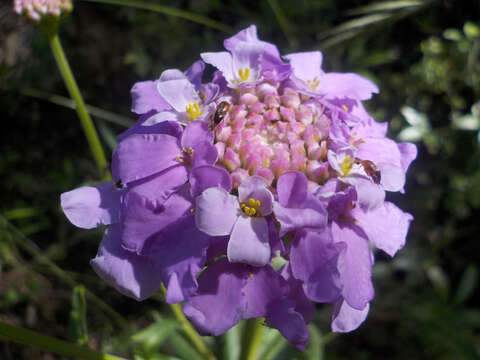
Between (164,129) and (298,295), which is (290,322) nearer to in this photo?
(298,295)

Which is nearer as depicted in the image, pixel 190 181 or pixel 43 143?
pixel 190 181

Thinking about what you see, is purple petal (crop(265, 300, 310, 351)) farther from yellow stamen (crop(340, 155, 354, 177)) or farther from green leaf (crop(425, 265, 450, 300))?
green leaf (crop(425, 265, 450, 300))

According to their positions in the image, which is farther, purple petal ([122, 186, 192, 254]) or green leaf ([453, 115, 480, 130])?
green leaf ([453, 115, 480, 130])

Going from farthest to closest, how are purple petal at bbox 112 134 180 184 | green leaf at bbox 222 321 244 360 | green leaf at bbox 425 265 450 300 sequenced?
green leaf at bbox 425 265 450 300, green leaf at bbox 222 321 244 360, purple petal at bbox 112 134 180 184

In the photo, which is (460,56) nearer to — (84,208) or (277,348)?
(277,348)

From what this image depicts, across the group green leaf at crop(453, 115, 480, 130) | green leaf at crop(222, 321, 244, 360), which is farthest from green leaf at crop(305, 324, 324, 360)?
green leaf at crop(453, 115, 480, 130)

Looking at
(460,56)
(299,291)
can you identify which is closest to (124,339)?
(299,291)
